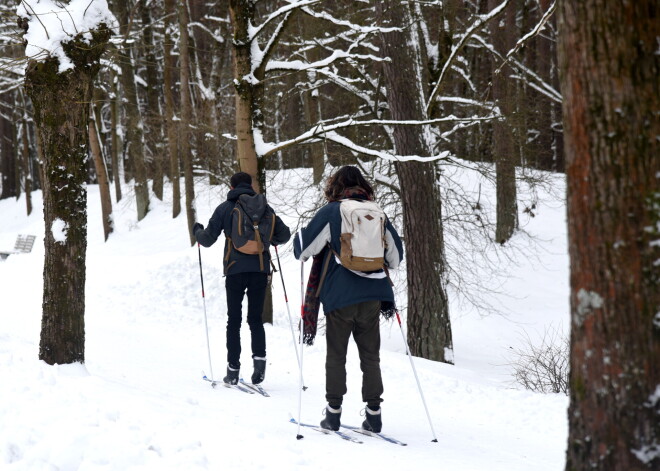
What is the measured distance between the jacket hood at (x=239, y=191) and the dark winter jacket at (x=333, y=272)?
1.71m

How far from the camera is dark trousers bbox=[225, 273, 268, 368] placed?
637 cm

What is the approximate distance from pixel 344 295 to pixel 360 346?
47cm

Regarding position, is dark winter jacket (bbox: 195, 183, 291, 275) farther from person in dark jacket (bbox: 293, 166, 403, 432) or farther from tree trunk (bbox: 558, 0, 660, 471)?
tree trunk (bbox: 558, 0, 660, 471)

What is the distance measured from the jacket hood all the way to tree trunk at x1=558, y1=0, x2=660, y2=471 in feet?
13.4

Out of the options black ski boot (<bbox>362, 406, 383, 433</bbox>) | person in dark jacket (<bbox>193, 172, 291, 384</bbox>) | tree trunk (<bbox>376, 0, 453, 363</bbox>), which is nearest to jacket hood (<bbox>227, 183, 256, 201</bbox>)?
person in dark jacket (<bbox>193, 172, 291, 384</bbox>)

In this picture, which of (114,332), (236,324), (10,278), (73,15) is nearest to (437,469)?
(236,324)

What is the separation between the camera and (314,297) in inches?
196

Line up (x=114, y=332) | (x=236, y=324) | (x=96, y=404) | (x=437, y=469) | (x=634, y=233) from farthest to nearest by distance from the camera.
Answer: (x=114, y=332), (x=236, y=324), (x=96, y=404), (x=437, y=469), (x=634, y=233)

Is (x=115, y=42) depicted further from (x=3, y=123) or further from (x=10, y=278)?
(x=3, y=123)

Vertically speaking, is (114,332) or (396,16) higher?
(396,16)

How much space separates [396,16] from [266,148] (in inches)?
108

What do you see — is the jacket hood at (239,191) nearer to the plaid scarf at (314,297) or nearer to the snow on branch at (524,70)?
the plaid scarf at (314,297)

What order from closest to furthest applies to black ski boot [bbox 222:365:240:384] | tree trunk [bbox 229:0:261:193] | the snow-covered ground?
the snow-covered ground < black ski boot [bbox 222:365:240:384] < tree trunk [bbox 229:0:261:193]

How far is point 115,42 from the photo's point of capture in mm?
7078
